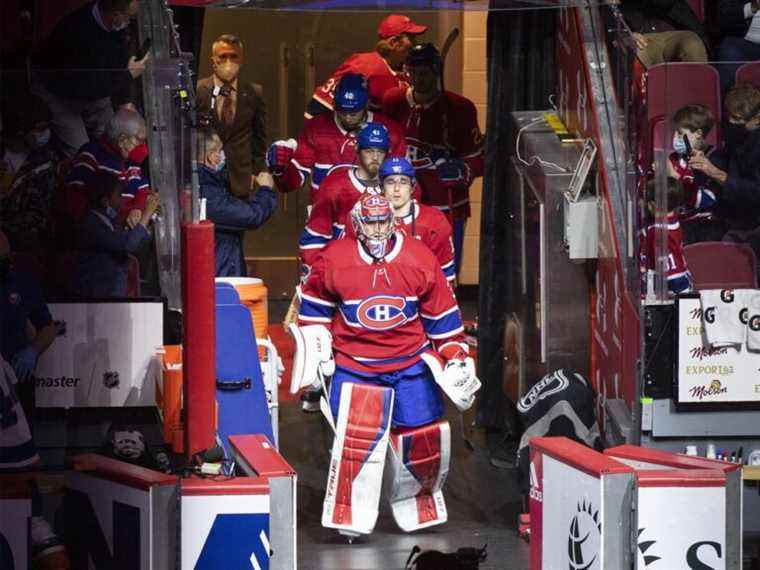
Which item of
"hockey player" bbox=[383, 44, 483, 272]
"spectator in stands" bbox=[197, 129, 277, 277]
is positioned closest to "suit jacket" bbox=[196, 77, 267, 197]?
"spectator in stands" bbox=[197, 129, 277, 277]

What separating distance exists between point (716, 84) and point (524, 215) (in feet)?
6.19

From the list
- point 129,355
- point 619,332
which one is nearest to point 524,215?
point 619,332

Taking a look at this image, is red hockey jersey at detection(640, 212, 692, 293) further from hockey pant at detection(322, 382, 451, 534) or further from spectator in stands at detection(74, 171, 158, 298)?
spectator in stands at detection(74, 171, 158, 298)

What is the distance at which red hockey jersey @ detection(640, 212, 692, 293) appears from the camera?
26.9ft

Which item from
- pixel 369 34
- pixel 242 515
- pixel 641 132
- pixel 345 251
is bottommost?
pixel 242 515

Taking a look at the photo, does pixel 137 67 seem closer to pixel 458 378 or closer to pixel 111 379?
pixel 111 379

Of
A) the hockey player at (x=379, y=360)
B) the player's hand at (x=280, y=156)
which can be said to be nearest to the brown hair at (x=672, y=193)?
the hockey player at (x=379, y=360)

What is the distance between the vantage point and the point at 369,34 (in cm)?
1353

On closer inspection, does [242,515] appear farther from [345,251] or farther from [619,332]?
[619,332]

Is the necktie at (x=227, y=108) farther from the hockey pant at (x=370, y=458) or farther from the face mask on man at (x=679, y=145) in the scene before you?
the face mask on man at (x=679, y=145)

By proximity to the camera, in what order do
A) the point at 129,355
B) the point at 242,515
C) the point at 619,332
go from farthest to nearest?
the point at 619,332
the point at 129,355
the point at 242,515

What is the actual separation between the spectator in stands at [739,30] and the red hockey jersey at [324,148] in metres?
1.93

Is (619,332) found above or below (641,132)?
below

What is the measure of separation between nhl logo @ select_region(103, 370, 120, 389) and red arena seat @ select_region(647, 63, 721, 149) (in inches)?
106
